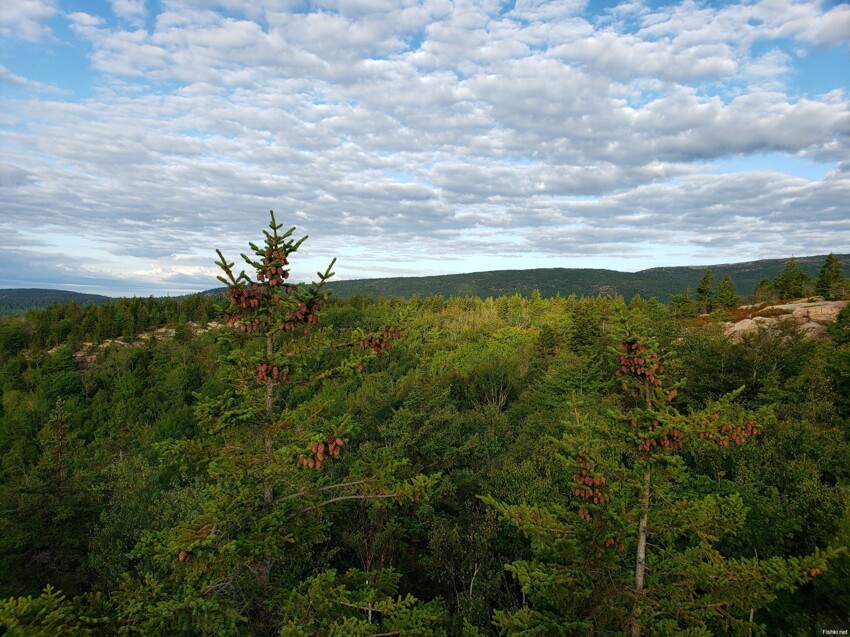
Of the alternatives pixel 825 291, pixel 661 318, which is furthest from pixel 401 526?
pixel 825 291

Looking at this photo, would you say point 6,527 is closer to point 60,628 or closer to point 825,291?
point 60,628

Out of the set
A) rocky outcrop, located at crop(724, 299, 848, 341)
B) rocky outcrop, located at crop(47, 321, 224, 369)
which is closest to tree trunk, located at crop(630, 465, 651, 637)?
rocky outcrop, located at crop(724, 299, 848, 341)

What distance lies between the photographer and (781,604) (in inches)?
711

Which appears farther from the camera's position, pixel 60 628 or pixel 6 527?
pixel 6 527

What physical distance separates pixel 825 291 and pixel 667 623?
102 meters

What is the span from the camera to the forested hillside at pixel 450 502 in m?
7.40

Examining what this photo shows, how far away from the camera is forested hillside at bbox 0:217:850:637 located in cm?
740

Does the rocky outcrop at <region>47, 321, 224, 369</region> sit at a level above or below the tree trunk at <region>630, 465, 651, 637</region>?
below

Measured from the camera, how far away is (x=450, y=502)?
88.8ft

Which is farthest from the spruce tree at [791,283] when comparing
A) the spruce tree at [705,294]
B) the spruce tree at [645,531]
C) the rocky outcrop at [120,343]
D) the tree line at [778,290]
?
the rocky outcrop at [120,343]

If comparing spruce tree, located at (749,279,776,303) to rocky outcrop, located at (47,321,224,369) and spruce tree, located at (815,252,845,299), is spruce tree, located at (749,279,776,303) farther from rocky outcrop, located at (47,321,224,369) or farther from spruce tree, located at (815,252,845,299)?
rocky outcrop, located at (47,321,224,369)

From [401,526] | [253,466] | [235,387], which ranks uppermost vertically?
[235,387]

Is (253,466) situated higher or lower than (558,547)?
higher

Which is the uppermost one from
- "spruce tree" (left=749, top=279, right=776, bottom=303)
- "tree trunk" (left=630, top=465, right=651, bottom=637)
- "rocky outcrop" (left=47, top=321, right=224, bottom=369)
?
"spruce tree" (left=749, top=279, right=776, bottom=303)
